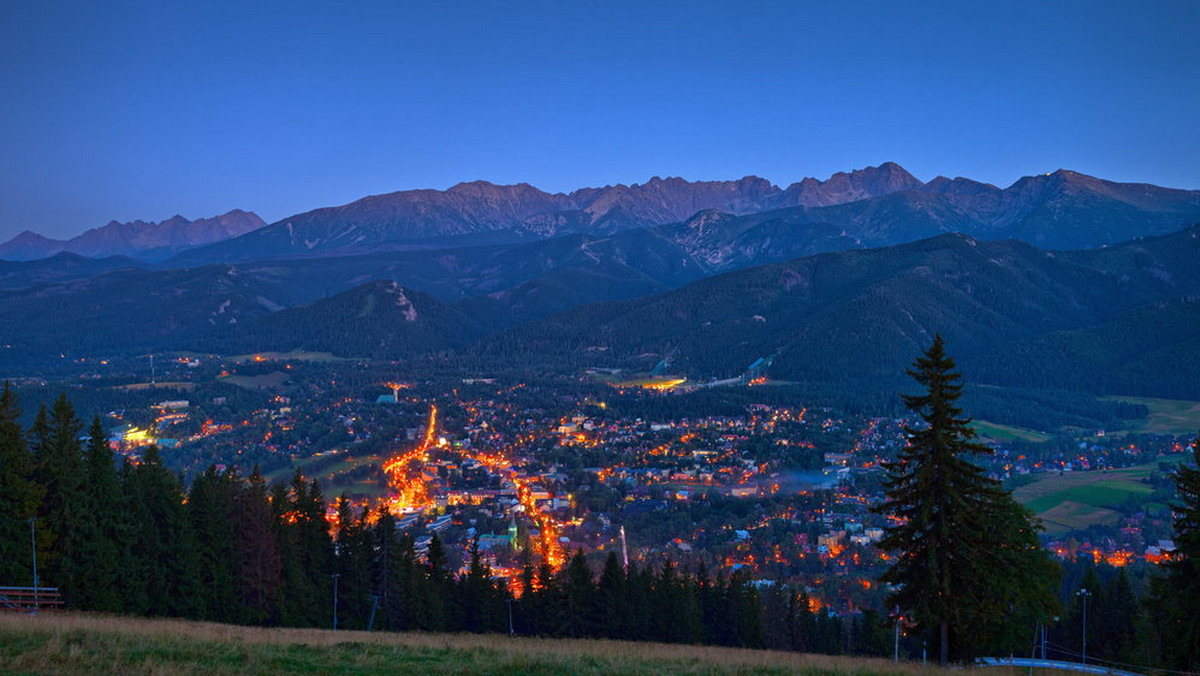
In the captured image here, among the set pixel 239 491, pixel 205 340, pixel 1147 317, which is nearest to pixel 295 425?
pixel 239 491

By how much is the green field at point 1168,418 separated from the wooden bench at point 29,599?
106810mm

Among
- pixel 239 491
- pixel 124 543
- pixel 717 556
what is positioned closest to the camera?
pixel 124 543

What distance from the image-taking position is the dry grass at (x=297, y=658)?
13.7 m

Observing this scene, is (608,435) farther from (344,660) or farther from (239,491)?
(344,660)

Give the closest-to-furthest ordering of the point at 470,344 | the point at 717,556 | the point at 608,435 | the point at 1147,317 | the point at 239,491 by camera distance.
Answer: the point at 239,491 → the point at 717,556 → the point at 608,435 → the point at 1147,317 → the point at 470,344

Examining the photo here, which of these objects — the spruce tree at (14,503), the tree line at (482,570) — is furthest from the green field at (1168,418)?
the spruce tree at (14,503)

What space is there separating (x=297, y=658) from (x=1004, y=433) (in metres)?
97.8

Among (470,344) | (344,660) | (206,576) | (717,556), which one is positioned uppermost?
(470,344)

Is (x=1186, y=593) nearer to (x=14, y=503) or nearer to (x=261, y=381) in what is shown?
(x=14, y=503)

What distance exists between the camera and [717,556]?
54156 mm

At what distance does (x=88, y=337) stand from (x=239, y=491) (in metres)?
191

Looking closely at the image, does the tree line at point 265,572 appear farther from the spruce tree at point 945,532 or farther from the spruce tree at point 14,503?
the spruce tree at point 945,532

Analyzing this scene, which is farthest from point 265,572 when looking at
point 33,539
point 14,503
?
point 14,503

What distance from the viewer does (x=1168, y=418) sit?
10081 cm
